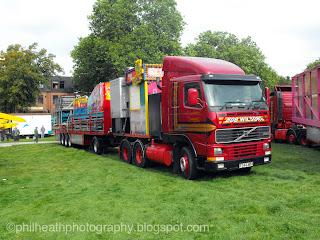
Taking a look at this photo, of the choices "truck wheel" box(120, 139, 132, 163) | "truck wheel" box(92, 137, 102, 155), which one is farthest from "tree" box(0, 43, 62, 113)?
"truck wheel" box(120, 139, 132, 163)

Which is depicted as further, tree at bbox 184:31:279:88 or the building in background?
the building in background

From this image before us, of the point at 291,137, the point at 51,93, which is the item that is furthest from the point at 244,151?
the point at 51,93

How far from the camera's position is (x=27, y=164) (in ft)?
44.9

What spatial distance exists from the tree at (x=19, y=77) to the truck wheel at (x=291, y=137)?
3592 cm

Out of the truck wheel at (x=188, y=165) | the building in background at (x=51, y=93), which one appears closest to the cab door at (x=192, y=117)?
the truck wheel at (x=188, y=165)

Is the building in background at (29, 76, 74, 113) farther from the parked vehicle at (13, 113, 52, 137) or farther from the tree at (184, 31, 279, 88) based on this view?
the tree at (184, 31, 279, 88)

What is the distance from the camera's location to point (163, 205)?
6531mm

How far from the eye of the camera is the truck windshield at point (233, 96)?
816 centimetres

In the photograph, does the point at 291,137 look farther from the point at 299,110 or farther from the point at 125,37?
the point at 125,37

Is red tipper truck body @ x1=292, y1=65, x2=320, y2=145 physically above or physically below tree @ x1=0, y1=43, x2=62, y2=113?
below

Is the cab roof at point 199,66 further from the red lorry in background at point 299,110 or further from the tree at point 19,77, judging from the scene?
the tree at point 19,77

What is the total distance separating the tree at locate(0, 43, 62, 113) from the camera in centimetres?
4309

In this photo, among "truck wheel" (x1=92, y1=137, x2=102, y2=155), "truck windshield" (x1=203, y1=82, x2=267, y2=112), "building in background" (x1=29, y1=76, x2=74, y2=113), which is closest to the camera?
"truck windshield" (x1=203, y1=82, x2=267, y2=112)

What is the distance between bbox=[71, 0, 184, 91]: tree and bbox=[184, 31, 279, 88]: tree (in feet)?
19.0
